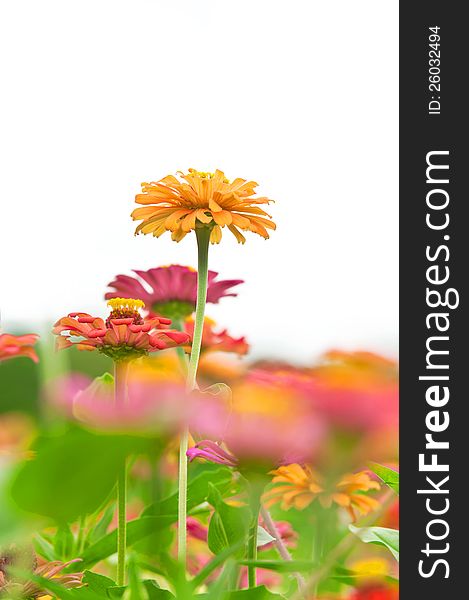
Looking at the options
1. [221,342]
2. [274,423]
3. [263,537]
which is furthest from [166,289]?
[274,423]

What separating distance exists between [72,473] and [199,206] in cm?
21

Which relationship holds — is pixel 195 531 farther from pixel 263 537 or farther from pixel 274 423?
pixel 274 423

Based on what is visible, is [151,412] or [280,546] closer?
[151,412]

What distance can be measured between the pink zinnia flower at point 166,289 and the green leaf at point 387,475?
0.43 ft

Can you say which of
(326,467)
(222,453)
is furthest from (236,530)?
(326,467)

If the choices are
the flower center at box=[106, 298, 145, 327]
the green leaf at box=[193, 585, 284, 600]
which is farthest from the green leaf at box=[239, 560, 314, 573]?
the flower center at box=[106, 298, 145, 327]

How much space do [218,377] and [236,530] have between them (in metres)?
0.13

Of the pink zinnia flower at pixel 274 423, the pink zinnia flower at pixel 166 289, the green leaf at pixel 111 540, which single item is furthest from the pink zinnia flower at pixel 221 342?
the pink zinnia flower at pixel 274 423

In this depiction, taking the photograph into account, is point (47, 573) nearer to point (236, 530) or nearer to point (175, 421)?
point (236, 530)

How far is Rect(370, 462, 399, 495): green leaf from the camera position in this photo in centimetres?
25

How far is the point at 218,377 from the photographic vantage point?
374mm

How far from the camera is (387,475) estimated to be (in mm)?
246

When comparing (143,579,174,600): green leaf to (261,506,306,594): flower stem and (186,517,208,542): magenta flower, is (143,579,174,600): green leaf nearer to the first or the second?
(261,506,306,594): flower stem

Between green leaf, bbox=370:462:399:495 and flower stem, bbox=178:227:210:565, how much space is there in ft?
0.21
